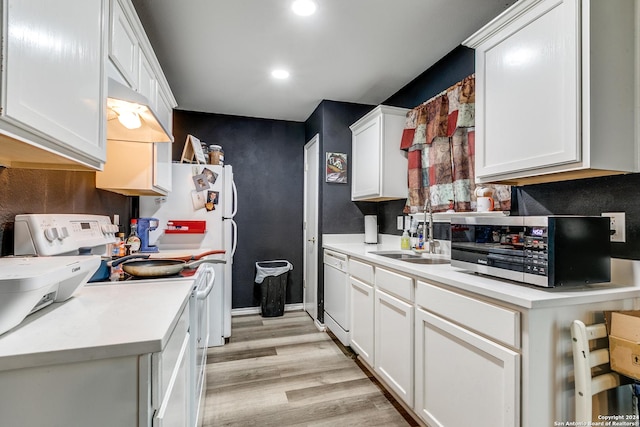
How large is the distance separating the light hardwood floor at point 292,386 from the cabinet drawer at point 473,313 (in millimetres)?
820

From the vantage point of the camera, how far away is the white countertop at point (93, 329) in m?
0.65

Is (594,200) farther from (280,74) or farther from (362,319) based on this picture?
(280,74)

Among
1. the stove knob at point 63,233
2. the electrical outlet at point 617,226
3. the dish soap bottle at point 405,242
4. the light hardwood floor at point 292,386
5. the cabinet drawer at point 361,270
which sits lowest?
the light hardwood floor at point 292,386

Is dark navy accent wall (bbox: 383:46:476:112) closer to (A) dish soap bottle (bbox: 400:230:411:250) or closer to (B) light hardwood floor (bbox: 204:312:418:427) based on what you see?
(A) dish soap bottle (bbox: 400:230:411:250)

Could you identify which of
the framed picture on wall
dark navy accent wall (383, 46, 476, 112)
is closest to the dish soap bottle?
the framed picture on wall

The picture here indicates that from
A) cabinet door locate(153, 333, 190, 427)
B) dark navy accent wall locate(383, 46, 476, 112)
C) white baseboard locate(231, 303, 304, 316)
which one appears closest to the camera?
cabinet door locate(153, 333, 190, 427)

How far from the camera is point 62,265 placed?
0.90m

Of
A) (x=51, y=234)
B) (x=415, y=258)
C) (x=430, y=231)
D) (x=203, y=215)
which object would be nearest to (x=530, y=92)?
(x=430, y=231)

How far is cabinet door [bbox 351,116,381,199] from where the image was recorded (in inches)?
110

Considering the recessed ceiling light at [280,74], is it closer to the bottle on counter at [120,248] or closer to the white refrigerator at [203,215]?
the white refrigerator at [203,215]

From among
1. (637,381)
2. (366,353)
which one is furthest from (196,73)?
(637,381)

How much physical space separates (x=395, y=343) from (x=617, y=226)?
125cm

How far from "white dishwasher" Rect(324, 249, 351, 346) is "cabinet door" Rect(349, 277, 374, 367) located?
102 millimetres

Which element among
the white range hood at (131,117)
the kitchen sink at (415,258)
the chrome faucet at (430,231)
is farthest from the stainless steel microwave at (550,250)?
the white range hood at (131,117)
